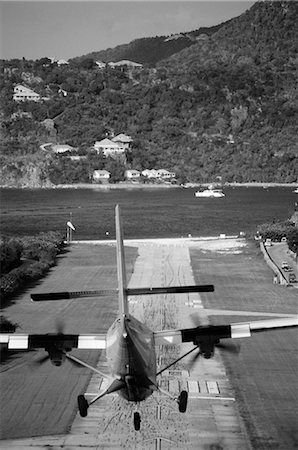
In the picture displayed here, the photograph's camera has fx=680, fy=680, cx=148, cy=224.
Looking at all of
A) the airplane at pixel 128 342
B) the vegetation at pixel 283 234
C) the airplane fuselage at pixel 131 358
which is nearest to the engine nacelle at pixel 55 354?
the airplane at pixel 128 342

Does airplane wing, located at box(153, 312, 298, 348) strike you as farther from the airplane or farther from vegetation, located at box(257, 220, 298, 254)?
vegetation, located at box(257, 220, 298, 254)

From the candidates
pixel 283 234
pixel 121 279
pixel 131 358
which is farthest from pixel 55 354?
pixel 283 234

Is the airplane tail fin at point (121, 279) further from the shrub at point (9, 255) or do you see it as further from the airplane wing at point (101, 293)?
the shrub at point (9, 255)

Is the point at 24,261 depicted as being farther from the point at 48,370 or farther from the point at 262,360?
the point at 262,360

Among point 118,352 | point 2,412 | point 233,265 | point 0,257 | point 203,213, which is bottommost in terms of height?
point 203,213

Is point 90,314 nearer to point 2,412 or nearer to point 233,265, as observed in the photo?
point 2,412

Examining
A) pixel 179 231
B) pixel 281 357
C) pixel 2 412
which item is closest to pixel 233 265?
pixel 281 357
